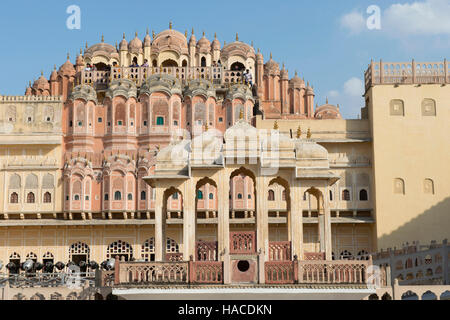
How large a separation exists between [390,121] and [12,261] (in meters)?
23.1

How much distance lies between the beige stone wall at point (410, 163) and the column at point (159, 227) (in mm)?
19835

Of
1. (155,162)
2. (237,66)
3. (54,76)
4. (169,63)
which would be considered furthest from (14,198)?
(237,66)

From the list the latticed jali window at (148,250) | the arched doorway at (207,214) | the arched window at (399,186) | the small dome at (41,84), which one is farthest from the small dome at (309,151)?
the small dome at (41,84)

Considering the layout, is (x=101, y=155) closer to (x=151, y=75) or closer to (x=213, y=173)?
(x=151, y=75)

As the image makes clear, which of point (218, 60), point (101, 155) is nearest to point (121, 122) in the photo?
point (101, 155)

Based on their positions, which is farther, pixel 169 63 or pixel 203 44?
pixel 169 63

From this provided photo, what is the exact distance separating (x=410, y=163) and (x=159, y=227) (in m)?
21.6

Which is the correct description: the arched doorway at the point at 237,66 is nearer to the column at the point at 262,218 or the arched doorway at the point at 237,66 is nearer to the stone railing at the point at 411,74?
the stone railing at the point at 411,74

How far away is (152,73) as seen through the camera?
44.3 metres

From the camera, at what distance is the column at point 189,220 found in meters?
22.0

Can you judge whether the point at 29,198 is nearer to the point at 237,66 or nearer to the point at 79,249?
the point at 79,249

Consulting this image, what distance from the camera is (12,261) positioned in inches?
1651

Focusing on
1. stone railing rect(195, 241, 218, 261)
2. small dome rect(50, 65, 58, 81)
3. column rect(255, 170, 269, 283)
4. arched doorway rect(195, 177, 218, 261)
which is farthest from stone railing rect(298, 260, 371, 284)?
small dome rect(50, 65, 58, 81)

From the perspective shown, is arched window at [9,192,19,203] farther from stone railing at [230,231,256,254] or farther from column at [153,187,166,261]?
stone railing at [230,231,256,254]
